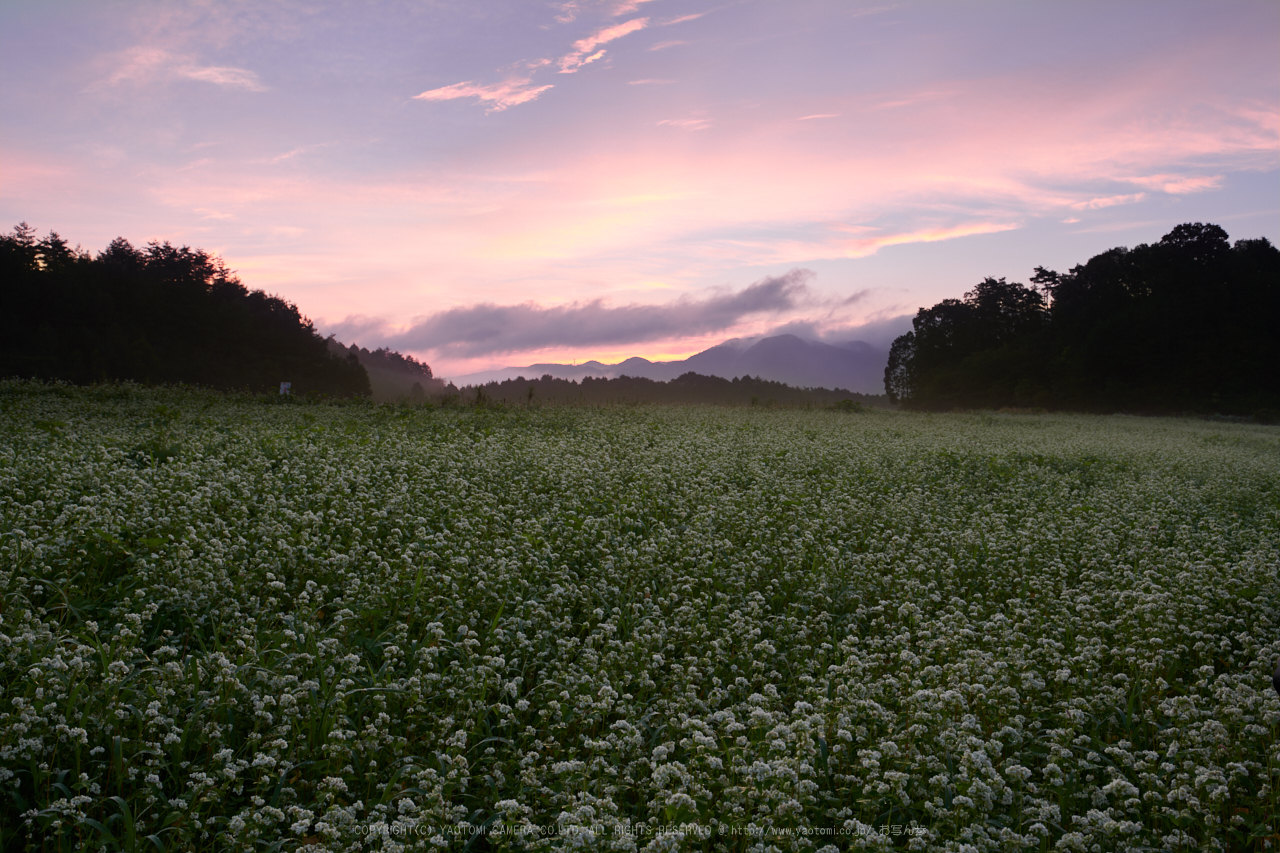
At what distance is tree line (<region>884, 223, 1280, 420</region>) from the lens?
151 feet

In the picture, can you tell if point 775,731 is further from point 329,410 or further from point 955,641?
point 329,410

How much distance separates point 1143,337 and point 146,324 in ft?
259

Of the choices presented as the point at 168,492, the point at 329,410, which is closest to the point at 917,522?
the point at 168,492

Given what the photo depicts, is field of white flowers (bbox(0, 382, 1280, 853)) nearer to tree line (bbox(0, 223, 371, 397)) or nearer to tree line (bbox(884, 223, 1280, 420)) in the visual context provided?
tree line (bbox(0, 223, 371, 397))

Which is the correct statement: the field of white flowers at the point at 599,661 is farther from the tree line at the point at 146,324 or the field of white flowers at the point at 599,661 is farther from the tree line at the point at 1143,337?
the tree line at the point at 1143,337

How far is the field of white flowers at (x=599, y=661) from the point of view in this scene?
3.16 meters

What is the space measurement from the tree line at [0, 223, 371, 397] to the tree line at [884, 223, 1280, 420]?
59.0m

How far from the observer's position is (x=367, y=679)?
4.32m

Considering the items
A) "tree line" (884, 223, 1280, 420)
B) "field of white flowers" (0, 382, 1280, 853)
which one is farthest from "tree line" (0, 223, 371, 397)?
"tree line" (884, 223, 1280, 420)

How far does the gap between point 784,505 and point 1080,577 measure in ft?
12.1

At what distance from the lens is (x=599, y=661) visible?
4648 millimetres

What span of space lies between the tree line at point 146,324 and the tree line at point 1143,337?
59.0 metres

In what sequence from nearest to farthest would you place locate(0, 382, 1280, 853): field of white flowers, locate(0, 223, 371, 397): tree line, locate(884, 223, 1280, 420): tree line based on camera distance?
locate(0, 382, 1280, 853): field of white flowers, locate(0, 223, 371, 397): tree line, locate(884, 223, 1280, 420): tree line

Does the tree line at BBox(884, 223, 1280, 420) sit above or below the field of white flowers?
above
